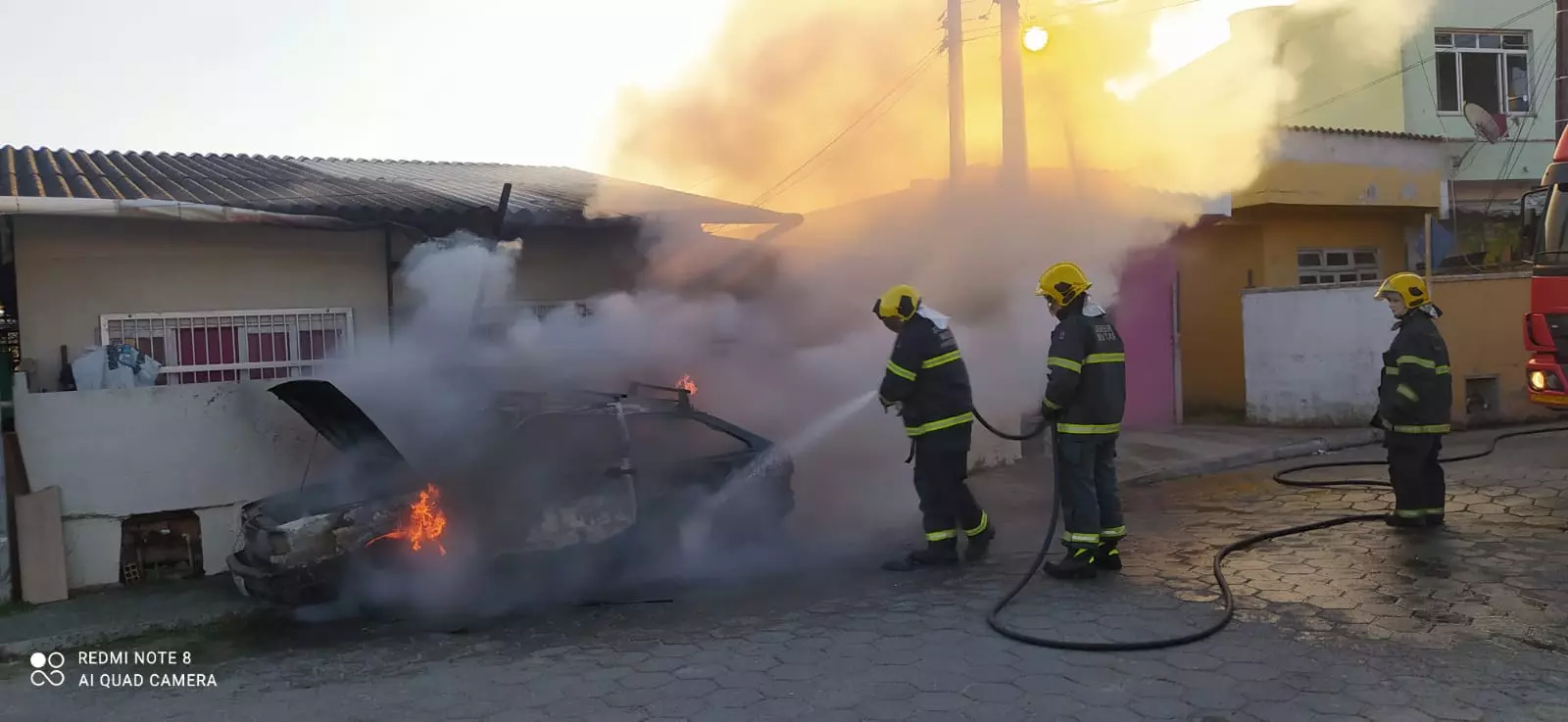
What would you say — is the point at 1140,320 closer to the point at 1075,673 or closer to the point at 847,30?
the point at 847,30

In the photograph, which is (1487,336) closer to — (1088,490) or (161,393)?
(1088,490)

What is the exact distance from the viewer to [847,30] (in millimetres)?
10773

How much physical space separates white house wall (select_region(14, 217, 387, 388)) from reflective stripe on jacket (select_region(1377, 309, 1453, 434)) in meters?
7.60

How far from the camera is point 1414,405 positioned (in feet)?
21.7

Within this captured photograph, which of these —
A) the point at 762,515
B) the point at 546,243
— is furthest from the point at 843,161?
the point at 762,515

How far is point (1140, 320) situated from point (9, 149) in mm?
12536

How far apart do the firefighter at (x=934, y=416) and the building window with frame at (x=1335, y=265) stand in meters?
9.64

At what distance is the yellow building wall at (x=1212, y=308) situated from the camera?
1338cm

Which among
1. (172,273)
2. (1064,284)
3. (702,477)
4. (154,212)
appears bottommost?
(702,477)

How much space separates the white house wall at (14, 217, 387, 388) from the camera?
24.7 ft

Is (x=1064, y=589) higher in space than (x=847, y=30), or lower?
lower

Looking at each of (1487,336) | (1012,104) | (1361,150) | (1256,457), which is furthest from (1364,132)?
(1012,104)

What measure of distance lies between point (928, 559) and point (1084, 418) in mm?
1277

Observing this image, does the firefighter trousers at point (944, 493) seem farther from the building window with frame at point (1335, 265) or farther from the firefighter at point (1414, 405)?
the building window with frame at point (1335, 265)
